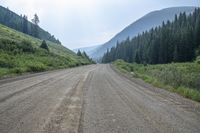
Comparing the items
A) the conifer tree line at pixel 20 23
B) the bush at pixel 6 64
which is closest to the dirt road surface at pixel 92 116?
the bush at pixel 6 64

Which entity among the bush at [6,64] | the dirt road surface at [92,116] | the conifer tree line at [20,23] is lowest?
the dirt road surface at [92,116]

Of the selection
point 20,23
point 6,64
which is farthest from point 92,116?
point 20,23

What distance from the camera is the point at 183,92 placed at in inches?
548

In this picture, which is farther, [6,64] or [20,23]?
[20,23]

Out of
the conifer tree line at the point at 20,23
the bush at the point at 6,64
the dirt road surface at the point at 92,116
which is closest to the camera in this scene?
the dirt road surface at the point at 92,116

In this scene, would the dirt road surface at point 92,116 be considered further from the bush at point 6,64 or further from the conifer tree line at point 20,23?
the conifer tree line at point 20,23

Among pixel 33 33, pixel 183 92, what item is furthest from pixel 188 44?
pixel 33 33

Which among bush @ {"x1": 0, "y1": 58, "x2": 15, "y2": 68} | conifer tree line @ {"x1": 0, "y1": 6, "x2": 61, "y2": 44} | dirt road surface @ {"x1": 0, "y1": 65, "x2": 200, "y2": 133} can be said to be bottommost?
dirt road surface @ {"x1": 0, "y1": 65, "x2": 200, "y2": 133}

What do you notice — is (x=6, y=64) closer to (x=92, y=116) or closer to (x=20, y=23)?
(x=92, y=116)

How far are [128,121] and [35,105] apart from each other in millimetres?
3444

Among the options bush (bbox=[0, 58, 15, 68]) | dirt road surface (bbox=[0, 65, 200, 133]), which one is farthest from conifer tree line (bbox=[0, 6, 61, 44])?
dirt road surface (bbox=[0, 65, 200, 133])

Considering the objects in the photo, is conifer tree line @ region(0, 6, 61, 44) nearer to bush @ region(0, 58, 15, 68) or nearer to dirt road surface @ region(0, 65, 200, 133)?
bush @ region(0, 58, 15, 68)

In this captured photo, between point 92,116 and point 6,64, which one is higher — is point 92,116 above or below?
below

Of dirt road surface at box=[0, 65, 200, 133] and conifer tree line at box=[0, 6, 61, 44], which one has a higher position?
conifer tree line at box=[0, 6, 61, 44]
